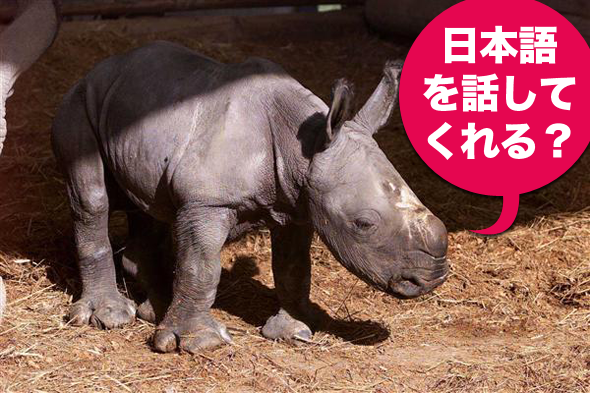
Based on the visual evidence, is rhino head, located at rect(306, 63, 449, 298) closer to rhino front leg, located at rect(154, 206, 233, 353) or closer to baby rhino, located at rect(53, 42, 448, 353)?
baby rhino, located at rect(53, 42, 448, 353)

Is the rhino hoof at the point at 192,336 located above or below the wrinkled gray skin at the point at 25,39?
below

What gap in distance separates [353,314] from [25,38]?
2568mm

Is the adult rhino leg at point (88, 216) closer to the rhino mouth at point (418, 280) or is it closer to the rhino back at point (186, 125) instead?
the rhino back at point (186, 125)

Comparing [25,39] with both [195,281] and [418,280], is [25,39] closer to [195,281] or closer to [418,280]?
[195,281]

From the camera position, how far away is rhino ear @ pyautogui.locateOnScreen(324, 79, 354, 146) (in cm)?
507

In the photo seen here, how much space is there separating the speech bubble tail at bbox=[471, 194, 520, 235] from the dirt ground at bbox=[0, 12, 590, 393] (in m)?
0.07

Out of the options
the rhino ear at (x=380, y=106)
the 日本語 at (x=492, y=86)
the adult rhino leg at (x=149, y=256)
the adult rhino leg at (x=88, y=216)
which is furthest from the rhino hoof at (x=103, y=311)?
the 日本語 at (x=492, y=86)

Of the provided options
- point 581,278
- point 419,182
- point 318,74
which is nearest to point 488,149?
point 419,182

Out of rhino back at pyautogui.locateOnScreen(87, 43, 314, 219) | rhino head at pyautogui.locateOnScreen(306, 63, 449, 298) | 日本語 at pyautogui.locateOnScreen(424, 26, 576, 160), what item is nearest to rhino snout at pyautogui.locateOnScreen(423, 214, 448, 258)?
rhino head at pyautogui.locateOnScreen(306, 63, 449, 298)

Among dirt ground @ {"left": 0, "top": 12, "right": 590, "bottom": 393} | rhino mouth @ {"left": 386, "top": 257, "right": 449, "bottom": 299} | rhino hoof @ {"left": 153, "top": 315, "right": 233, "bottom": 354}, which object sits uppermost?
rhino mouth @ {"left": 386, "top": 257, "right": 449, "bottom": 299}

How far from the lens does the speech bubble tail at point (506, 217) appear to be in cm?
762

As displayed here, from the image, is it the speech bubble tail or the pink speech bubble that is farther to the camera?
the pink speech bubble

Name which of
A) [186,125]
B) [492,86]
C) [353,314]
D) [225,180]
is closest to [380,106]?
[225,180]

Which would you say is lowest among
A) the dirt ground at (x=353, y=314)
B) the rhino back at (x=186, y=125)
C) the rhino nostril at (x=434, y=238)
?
the dirt ground at (x=353, y=314)
